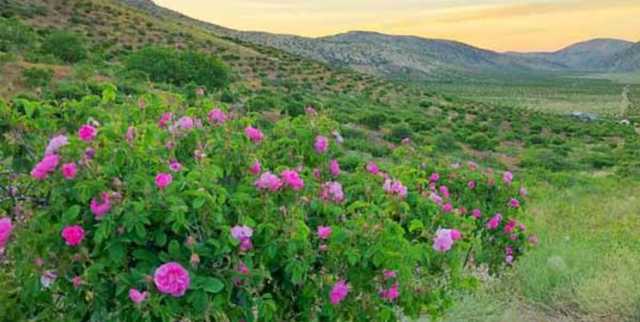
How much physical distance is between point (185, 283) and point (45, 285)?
2.15ft

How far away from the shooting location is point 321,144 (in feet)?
11.8

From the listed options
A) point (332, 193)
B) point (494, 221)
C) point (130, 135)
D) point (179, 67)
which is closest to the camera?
point (130, 135)

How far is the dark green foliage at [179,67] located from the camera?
26.0 metres

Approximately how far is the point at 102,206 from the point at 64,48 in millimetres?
26413

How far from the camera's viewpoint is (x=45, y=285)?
2.58m

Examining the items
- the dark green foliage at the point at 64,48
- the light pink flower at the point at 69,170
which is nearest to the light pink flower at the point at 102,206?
the light pink flower at the point at 69,170

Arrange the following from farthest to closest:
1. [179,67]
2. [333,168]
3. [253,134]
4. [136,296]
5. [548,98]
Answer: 1. [548,98]
2. [179,67]
3. [333,168]
4. [253,134]
5. [136,296]

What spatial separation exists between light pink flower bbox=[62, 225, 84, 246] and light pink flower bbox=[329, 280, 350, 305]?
122 cm

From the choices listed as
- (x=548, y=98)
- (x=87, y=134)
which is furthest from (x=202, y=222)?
(x=548, y=98)

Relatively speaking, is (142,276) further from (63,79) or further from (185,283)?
(63,79)

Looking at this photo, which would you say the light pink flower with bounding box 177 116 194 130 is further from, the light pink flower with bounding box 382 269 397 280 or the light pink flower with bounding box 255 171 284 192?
the light pink flower with bounding box 382 269 397 280

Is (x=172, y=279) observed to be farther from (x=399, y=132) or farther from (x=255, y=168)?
(x=399, y=132)

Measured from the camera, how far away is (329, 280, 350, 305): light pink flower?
122 inches

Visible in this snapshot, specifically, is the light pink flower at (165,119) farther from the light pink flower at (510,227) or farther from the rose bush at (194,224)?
the light pink flower at (510,227)
